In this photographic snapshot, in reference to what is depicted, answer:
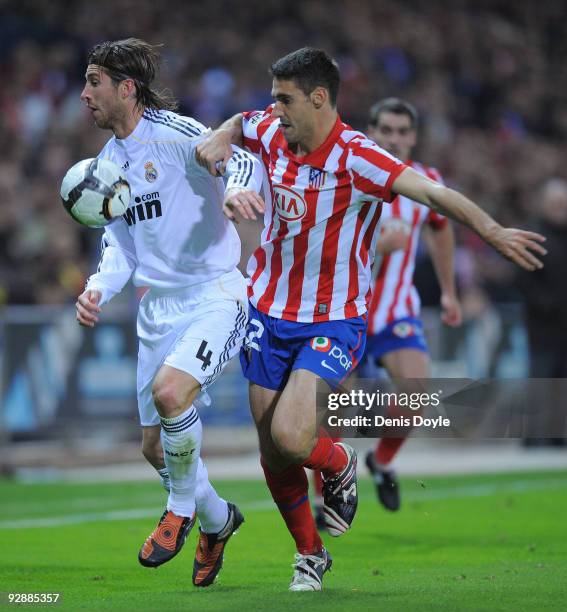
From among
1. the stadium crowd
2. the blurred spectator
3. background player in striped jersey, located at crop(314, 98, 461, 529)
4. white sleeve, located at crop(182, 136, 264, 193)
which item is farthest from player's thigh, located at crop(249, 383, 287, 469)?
the blurred spectator

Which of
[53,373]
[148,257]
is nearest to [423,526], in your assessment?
[148,257]

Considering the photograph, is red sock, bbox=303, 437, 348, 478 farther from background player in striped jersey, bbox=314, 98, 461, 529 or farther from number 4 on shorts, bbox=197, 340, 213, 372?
background player in striped jersey, bbox=314, 98, 461, 529

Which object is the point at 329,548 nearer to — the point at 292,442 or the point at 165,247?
the point at 292,442

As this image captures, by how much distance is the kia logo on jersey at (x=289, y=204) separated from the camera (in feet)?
20.1

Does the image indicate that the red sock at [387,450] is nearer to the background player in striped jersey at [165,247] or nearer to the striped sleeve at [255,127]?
the background player in striped jersey at [165,247]

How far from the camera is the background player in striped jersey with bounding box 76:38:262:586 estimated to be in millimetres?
6336

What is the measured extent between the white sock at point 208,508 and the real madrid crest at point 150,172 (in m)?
1.38

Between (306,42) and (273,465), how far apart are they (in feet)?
45.8

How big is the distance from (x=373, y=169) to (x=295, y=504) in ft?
5.24

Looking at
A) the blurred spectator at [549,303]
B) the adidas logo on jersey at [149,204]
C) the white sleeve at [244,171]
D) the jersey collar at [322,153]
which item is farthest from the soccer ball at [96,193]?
the blurred spectator at [549,303]

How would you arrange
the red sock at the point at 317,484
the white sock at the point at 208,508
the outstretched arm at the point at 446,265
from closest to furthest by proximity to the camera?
the white sock at the point at 208,508 → the red sock at the point at 317,484 → the outstretched arm at the point at 446,265

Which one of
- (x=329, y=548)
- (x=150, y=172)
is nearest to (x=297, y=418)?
(x=150, y=172)

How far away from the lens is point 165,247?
21.2 feet

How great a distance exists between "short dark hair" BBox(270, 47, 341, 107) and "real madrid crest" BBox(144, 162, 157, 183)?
0.79 meters
